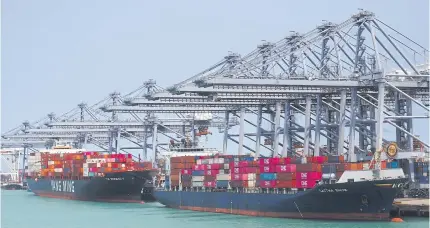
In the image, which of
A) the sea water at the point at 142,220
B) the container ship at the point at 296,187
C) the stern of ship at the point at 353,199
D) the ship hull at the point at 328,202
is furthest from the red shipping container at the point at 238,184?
the stern of ship at the point at 353,199

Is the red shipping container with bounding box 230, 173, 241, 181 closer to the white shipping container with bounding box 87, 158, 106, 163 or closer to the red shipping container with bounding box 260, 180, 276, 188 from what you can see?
the red shipping container with bounding box 260, 180, 276, 188

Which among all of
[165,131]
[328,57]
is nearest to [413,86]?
[328,57]

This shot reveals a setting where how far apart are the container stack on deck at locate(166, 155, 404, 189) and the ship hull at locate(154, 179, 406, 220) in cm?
84

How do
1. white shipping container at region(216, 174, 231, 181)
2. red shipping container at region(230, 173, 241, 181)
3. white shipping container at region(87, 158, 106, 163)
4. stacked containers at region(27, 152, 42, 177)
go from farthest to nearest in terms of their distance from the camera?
stacked containers at region(27, 152, 42, 177), white shipping container at region(87, 158, 106, 163), white shipping container at region(216, 174, 231, 181), red shipping container at region(230, 173, 241, 181)

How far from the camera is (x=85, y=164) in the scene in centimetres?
7244

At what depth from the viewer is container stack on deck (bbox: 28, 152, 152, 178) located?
7031 centimetres

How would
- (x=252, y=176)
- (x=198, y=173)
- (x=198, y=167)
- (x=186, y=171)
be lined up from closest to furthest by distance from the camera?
(x=252, y=176) → (x=198, y=173) → (x=198, y=167) → (x=186, y=171)

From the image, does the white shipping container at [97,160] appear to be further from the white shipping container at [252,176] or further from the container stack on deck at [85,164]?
the white shipping container at [252,176]

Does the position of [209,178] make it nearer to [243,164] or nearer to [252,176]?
[243,164]

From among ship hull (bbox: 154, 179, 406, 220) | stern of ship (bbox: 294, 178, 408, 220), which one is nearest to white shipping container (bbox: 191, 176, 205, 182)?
ship hull (bbox: 154, 179, 406, 220)

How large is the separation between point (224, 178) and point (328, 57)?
12.3 meters

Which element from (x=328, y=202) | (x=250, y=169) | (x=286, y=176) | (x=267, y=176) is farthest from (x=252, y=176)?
(x=328, y=202)

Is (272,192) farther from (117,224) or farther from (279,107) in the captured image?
(279,107)

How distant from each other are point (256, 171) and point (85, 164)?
98.3 ft
